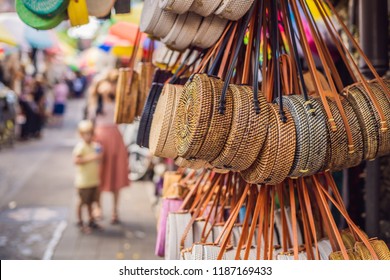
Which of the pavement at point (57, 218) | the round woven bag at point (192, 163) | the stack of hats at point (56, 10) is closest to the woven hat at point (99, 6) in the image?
the stack of hats at point (56, 10)

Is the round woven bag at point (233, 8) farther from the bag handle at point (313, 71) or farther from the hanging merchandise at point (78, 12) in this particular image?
the hanging merchandise at point (78, 12)

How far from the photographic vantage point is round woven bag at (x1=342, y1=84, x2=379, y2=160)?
5.62 feet

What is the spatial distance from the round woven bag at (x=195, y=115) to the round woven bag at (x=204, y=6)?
283 millimetres

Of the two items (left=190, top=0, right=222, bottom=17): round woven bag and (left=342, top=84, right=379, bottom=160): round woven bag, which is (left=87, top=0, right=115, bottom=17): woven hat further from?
(left=342, top=84, right=379, bottom=160): round woven bag

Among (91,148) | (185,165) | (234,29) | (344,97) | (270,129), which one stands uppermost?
(234,29)

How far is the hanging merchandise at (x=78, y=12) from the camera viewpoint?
2.24 m

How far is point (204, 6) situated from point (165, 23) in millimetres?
247

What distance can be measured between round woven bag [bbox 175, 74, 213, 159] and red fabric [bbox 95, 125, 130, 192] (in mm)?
4379

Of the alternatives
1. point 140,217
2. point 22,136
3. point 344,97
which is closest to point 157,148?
point 344,97

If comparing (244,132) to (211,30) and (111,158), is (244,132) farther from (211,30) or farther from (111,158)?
(111,158)

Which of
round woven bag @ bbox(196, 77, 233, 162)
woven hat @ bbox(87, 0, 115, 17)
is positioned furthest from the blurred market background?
round woven bag @ bbox(196, 77, 233, 162)
